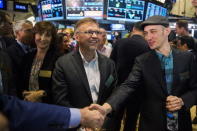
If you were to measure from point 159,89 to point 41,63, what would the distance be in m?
1.34

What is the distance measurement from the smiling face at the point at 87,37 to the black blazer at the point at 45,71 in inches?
19.9

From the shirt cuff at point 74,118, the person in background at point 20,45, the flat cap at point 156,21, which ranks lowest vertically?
the shirt cuff at point 74,118

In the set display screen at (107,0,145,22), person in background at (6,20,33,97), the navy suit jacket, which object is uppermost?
display screen at (107,0,145,22)

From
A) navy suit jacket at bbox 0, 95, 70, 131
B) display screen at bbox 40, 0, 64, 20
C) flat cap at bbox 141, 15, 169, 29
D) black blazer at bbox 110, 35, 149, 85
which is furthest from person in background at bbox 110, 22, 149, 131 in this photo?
display screen at bbox 40, 0, 64, 20

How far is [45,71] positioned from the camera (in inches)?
119

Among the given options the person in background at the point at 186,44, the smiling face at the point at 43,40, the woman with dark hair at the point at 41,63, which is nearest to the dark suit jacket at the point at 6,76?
the woman with dark hair at the point at 41,63

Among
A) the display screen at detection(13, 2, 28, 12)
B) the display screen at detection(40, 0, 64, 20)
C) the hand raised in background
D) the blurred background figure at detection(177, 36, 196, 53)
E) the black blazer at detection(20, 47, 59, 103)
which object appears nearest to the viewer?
the hand raised in background

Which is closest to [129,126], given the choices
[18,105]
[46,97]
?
[46,97]

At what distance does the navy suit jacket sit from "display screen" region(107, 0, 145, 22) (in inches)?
367

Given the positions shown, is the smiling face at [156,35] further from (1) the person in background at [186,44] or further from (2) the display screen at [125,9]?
(2) the display screen at [125,9]

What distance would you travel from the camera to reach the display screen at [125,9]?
1071 centimetres

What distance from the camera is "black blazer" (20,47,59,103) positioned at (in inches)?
118

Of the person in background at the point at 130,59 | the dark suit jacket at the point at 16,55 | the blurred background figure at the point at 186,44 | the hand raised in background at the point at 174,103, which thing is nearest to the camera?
the hand raised in background at the point at 174,103

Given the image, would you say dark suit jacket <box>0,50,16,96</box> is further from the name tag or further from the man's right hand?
the man's right hand
